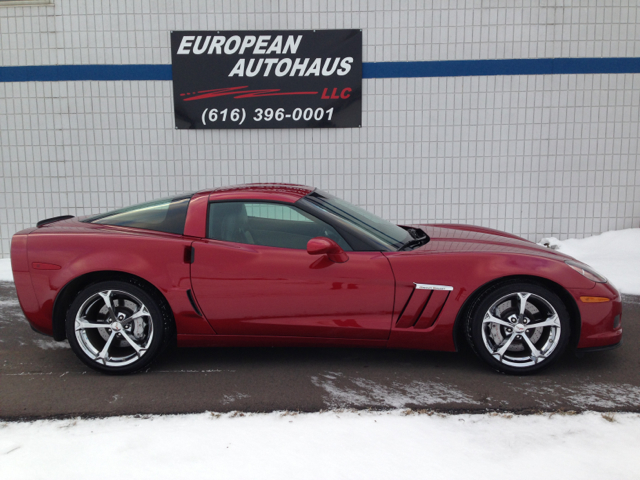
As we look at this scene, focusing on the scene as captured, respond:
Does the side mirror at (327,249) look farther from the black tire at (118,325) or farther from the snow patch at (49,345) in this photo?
the snow patch at (49,345)

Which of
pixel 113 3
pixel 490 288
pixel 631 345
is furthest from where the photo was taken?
pixel 113 3

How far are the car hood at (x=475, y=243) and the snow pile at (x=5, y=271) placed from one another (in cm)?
543

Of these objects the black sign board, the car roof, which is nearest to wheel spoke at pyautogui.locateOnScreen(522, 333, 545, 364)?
the car roof

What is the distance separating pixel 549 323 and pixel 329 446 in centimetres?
170

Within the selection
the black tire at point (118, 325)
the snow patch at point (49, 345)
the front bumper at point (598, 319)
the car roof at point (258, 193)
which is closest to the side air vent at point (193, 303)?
the black tire at point (118, 325)

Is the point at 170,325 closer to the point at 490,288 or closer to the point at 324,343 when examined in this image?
the point at 324,343

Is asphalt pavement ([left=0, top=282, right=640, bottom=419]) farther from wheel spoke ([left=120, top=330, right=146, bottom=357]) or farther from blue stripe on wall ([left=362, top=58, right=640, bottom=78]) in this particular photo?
A: blue stripe on wall ([left=362, top=58, right=640, bottom=78])

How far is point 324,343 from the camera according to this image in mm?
3508

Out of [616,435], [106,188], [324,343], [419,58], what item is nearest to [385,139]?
[419,58]

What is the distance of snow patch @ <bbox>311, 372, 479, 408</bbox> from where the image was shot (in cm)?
311

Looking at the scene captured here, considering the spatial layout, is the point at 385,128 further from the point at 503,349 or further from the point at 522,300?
the point at 503,349

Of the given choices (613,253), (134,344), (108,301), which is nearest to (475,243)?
(134,344)

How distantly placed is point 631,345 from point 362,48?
17.6 ft

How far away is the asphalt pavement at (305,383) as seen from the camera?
3094mm
